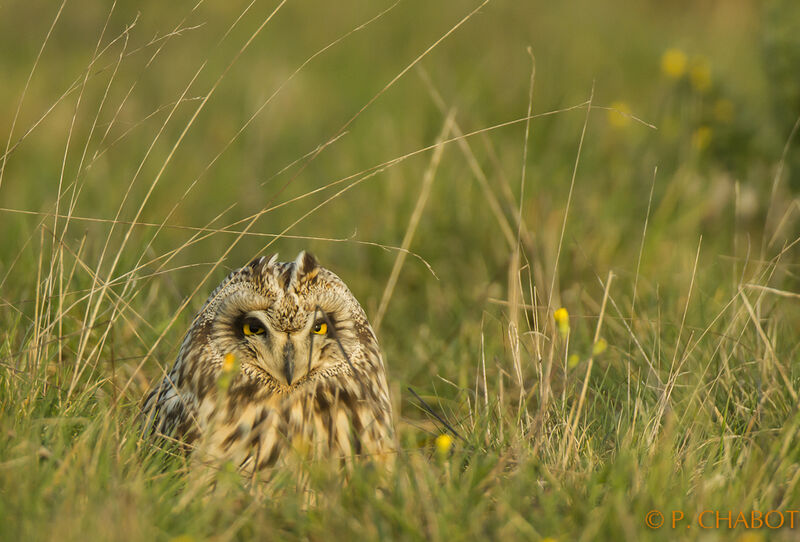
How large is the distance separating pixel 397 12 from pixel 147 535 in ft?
27.4

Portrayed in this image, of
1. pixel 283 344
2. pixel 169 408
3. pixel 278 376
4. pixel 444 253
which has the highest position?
pixel 283 344

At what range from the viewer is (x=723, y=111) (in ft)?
17.2

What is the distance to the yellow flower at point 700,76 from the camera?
5.32 metres

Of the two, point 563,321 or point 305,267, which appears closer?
point 563,321

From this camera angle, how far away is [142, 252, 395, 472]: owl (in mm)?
2803

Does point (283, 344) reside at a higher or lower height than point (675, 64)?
lower

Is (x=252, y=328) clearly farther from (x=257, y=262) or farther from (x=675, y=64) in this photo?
(x=675, y=64)

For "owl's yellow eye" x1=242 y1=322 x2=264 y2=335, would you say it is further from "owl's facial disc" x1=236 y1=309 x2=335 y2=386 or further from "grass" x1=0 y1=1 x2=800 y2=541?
"grass" x1=0 y1=1 x2=800 y2=541

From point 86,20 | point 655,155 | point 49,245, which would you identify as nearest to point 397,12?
point 86,20

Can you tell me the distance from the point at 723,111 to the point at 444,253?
174cm

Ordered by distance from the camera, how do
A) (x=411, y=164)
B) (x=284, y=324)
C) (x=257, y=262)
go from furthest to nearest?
(x=411, y=164)
(x=257, y=262)
(x=284, y=324)

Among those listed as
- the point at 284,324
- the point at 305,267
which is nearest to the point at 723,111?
the point at 305,267

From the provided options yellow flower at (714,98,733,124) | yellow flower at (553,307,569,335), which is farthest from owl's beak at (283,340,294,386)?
yellow flower at (714,98,733,124)

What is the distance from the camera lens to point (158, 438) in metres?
2.95
